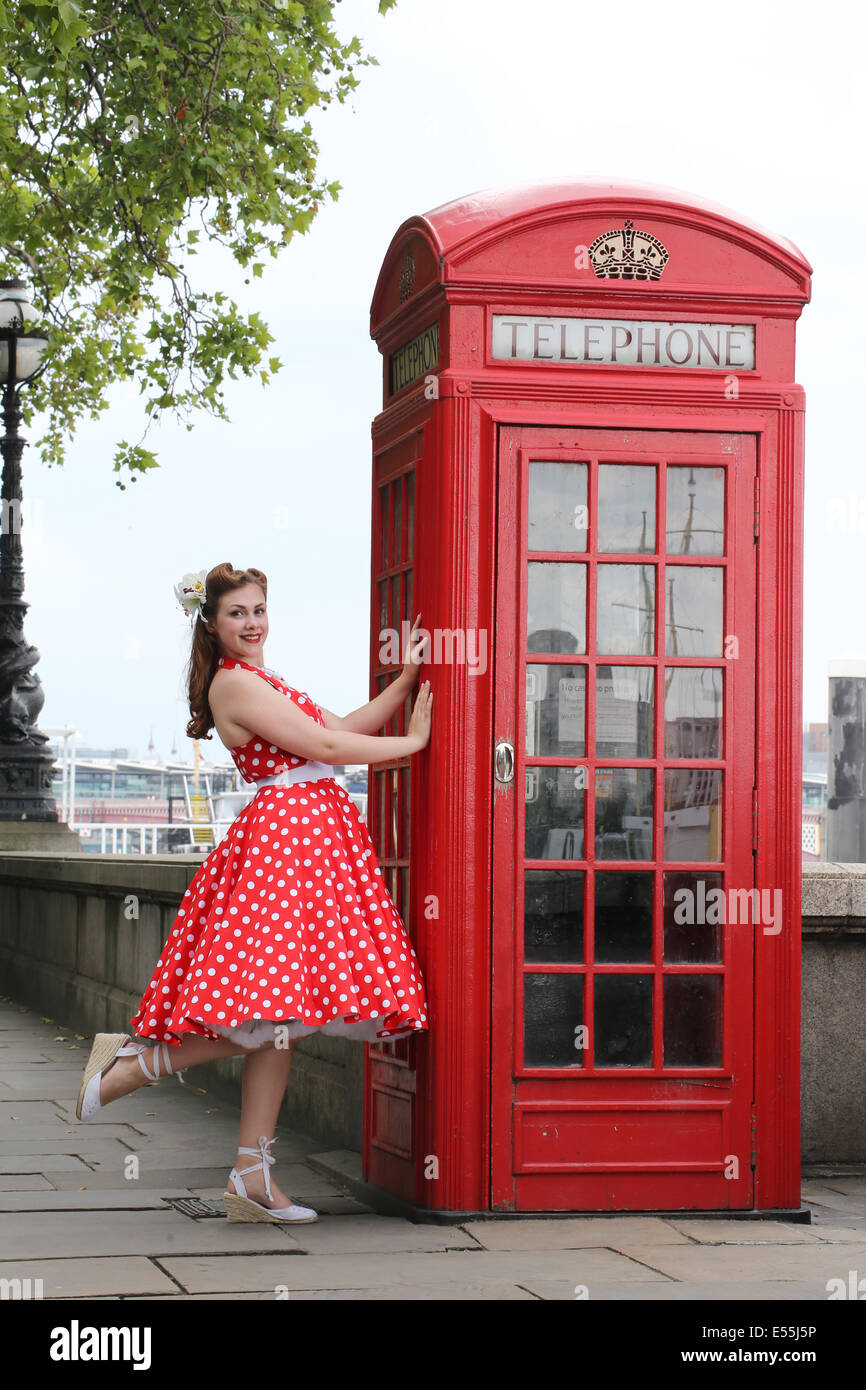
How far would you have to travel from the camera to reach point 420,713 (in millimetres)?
5391

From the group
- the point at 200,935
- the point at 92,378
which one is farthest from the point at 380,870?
the point at 92,378

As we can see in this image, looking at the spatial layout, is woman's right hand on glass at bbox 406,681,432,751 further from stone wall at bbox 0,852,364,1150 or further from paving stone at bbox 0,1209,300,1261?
stone wall at bbox 0,852,364,1150

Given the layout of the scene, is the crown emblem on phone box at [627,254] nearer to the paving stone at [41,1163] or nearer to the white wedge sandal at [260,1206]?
the white wedge sandal at [260,1206]

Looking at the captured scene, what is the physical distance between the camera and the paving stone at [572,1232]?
16.3ft

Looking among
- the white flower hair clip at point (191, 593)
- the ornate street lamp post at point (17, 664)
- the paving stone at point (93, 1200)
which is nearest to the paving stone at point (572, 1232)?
the paving stone at point (93, 1200)

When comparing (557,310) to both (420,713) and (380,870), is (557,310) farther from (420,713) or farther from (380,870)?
(380,870)

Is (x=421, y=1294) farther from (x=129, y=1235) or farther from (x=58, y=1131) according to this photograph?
(x=58, y=1131)

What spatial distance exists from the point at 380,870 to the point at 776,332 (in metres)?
2.10

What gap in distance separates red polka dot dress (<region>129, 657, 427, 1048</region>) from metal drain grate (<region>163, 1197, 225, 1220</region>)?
0.53 metres

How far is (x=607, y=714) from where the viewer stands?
5.46 metres

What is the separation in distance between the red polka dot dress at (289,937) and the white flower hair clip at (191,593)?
26 cm

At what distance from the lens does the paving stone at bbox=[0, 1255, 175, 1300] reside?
4.33 metres

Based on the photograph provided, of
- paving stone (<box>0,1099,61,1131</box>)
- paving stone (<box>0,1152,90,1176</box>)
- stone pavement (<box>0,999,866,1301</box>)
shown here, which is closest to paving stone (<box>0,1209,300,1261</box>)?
stone pavement (<box>0,999,866,1301</box>)

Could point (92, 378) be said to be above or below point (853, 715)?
above
